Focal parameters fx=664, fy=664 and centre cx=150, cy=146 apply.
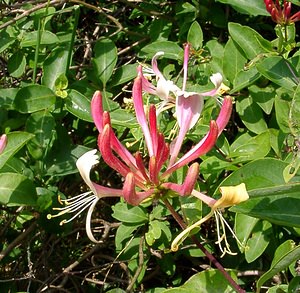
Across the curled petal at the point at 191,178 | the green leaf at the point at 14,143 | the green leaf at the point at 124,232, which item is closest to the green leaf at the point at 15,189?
the green leaf at the point at 14,143

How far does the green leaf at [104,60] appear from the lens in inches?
62.4

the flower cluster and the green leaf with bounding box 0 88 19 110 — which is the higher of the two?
the flower cluster

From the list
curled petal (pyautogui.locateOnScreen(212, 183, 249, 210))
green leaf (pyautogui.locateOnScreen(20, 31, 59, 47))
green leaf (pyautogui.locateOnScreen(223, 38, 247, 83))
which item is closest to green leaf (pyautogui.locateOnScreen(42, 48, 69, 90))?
green leaf (pyautogui.locateOnScreen(20, 31, 59, 47))

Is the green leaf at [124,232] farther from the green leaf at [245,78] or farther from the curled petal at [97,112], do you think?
the curled petal at [97,112]

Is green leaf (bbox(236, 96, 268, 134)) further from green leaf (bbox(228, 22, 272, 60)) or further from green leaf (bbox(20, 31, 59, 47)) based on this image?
green leaf (bbox(20, 31, 59, 47))

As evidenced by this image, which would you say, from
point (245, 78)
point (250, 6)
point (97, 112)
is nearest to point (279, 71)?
point (245, 78)

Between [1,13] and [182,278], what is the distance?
89 centimetres

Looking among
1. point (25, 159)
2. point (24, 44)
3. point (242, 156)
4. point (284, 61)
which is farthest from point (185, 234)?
point (24, 44)

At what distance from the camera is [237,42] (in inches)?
57.7

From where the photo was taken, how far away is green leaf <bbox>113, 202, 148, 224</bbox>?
55.5 inches

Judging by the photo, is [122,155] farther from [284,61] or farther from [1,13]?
[1,13]

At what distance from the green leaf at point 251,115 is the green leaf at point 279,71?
0.45 feet

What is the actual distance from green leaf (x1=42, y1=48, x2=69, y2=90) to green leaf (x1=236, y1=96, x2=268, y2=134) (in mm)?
415

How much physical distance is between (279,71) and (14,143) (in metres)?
0.55
